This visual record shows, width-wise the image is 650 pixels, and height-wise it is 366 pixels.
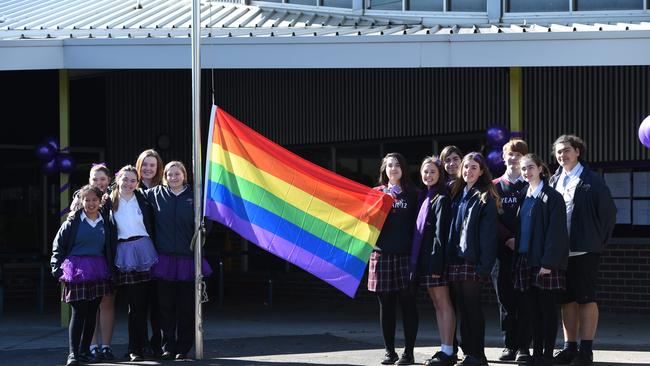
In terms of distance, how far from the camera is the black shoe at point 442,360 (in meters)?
8.97

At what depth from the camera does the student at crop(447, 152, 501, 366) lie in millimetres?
8703

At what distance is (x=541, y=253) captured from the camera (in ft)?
28.4

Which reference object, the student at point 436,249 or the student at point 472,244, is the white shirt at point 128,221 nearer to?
the student at point 436,249

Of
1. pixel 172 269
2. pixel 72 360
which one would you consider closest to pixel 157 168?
pixel 172 269

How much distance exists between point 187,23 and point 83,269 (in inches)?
213

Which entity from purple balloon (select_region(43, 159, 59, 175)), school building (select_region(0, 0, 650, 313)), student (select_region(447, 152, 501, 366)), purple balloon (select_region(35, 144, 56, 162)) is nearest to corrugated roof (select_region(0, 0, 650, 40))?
school building (select_region(0, 0, 650, 313))

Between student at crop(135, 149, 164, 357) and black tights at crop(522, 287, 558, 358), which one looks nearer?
black tights at crop(522, 287, 558, 358)

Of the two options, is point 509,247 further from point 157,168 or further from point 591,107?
point 591,107

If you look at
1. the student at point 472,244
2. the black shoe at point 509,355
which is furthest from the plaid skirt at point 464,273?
the black shoe at point 509,355

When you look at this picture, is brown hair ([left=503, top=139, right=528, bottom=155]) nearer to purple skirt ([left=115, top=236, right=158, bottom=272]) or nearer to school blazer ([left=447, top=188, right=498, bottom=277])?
school blazer ([left=447, top=188, right=498, bottom=277])

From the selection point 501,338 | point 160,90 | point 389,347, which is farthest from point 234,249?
point 389,347

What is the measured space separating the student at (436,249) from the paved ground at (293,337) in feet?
1.87

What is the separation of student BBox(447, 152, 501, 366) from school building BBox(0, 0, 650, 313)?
2512 millimetres

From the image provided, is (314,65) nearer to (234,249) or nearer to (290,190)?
(290,190)
